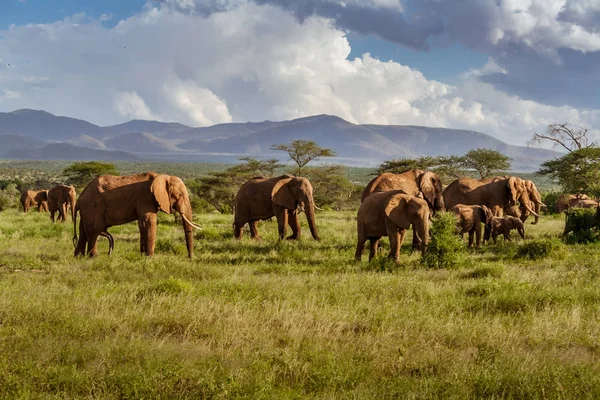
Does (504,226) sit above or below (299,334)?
above

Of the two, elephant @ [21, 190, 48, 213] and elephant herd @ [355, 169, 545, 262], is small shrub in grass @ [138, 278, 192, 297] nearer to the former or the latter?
elephant herd @ [355, 169, 545, 262]

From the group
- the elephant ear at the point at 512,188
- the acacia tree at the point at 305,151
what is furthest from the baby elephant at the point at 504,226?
the acacia tree at the point at 305,151

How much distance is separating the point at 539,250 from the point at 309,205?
703 cm

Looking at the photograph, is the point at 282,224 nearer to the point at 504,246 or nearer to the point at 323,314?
→ the point at 504,246

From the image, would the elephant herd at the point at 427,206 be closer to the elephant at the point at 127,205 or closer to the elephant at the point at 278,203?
the elephant at the point at 278,203

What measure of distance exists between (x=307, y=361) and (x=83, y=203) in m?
10.1

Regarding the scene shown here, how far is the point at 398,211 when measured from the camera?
12.3 metres

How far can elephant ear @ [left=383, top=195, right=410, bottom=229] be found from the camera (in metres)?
12.2

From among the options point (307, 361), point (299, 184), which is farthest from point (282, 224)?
point (307, 361)

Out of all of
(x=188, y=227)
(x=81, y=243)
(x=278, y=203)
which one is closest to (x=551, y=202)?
(x=278, y=203)

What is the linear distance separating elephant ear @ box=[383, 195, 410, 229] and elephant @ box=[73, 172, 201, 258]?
509cm

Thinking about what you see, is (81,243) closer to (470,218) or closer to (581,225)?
(470,218)

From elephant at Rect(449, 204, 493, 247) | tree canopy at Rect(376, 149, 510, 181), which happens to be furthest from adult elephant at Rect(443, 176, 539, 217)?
tree canopy at Rect(376, 149, 510, 181)

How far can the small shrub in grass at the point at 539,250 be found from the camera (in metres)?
13.2
